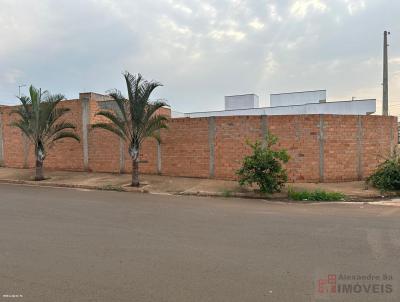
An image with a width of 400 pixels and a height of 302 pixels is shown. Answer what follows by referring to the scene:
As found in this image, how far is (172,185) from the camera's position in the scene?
1373 centimetres

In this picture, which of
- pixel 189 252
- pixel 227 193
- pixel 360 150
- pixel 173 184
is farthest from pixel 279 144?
pixel 189 252

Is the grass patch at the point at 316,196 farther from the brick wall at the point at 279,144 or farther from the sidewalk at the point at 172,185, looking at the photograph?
the brick wall at the point at 279,144

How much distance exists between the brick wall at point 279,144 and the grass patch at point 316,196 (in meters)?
2.27

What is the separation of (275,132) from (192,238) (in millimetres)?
8560

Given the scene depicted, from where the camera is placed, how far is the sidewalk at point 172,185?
11.9 metres

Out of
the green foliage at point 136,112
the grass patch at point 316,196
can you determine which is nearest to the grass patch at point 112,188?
the green foliage at point 136,112

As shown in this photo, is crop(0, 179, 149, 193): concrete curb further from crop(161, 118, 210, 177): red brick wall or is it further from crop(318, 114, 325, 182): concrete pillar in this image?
crop(318, 114, 325, 182): concrete pillar

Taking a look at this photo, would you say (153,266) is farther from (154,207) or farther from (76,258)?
(154,207)

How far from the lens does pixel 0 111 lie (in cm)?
2092

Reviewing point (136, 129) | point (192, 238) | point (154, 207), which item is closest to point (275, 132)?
point (136, 129)

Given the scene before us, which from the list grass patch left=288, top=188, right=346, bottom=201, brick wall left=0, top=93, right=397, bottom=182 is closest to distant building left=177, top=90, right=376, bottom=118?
brick wall left=0, top=93, right=397, bottom=182

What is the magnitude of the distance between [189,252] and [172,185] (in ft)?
27.5

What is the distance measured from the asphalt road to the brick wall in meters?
4.63

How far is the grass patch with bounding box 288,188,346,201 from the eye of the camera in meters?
11.1
